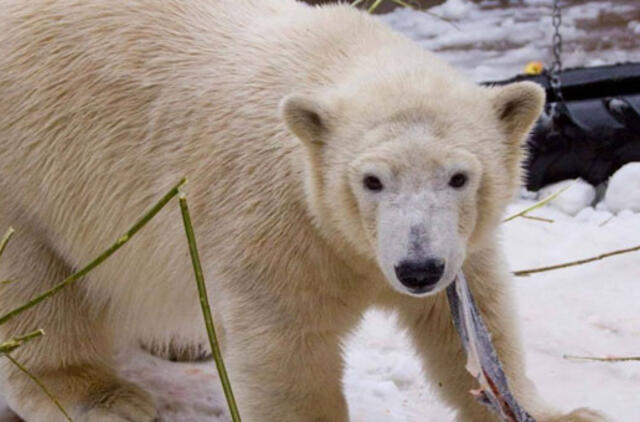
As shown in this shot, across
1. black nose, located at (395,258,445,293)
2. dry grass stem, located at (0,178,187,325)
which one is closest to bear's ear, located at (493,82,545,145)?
black nose, located at (395,258,445,293)

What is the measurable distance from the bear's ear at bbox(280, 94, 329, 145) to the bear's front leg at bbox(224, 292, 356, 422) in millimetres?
465

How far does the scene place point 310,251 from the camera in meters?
3.11

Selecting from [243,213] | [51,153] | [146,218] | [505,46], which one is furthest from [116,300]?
[505,46]

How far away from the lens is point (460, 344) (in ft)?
11.2

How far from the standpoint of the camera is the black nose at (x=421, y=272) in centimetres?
261

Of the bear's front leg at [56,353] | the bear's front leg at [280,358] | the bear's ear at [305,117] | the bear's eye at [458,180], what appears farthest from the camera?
the bear's front leg at [56,353]

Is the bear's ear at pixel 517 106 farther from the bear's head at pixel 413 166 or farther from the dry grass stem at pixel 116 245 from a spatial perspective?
the dry grass stem at pixel 116 245

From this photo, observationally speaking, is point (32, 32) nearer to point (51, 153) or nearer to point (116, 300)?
point (51, 153)

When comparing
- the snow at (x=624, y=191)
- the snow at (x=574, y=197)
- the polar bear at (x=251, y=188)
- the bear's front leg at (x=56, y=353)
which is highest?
the polar bear at (x=251, y=188)

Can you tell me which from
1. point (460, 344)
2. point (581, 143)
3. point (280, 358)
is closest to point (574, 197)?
point (581, 143)

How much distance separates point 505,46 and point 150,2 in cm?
457

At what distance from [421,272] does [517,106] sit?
2.07 ft

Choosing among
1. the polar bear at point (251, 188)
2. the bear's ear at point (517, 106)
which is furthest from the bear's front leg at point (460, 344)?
the bear's ear at point (517, 106)

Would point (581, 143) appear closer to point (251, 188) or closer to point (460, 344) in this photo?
point (460, 344)
